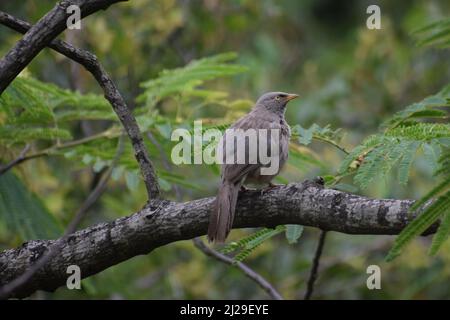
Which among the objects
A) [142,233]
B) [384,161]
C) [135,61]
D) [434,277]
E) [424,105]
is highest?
[135,61]

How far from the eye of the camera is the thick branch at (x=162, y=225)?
4.14 m

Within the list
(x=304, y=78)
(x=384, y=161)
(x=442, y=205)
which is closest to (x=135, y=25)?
(x=304, y=78)

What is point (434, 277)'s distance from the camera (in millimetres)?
9172

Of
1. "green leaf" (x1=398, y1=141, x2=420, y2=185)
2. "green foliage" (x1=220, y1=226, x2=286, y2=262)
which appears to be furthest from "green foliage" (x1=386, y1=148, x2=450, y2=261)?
"green foliage" (x1=220, y1=226, x2=286, y2=262)

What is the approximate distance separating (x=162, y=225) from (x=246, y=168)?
1051 mm

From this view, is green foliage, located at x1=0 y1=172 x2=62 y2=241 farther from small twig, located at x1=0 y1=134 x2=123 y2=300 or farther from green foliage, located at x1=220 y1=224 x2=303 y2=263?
green foliage, located at x1=220 y1=224 x2=303 y2=263

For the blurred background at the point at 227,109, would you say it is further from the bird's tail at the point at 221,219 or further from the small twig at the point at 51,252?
the bird's tail at the point at 221,219

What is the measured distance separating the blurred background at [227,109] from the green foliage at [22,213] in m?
1.54

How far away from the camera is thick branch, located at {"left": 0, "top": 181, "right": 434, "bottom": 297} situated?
4.14 m

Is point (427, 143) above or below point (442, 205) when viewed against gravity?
above

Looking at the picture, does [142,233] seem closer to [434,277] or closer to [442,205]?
[442,205]

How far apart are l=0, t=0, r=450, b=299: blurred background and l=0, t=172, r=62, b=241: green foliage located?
1.54m

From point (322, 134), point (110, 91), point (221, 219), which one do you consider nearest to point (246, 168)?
point (322, 134)

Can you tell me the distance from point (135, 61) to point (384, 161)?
6422 mm
